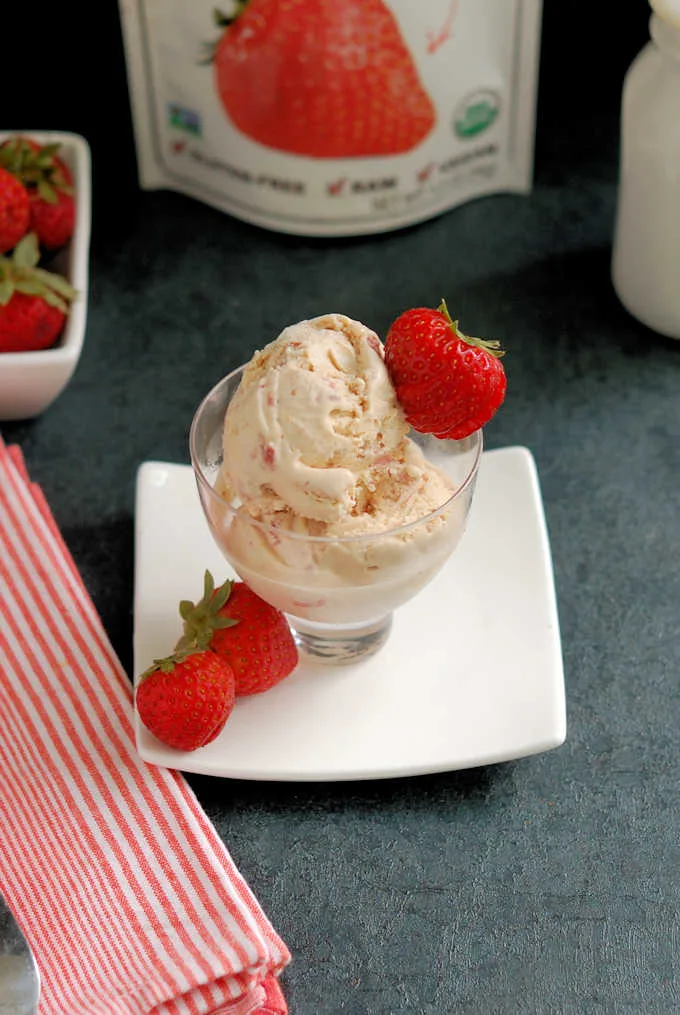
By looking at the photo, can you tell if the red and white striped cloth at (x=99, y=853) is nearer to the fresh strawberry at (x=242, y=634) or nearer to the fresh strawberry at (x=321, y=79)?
the fresh strawberry at (x=242, y=634)

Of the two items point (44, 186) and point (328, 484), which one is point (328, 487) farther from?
point (44, 186)

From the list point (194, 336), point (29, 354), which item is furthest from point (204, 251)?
point (29, 354)

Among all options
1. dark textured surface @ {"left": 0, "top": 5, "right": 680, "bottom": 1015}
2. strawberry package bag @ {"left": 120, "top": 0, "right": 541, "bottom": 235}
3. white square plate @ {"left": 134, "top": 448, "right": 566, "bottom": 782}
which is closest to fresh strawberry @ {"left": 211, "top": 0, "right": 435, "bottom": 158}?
strawberry package bag @ {"left": 120, "top": 0, "right": 541, "bottom": 235}

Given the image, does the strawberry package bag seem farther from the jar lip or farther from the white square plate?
the white square plate

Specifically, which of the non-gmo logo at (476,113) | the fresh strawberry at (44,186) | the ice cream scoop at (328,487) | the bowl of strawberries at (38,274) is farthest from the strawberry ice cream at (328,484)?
the non-gmo logo at (476,113)

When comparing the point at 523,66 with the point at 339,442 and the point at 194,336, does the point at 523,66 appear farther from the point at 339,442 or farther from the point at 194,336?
the point at 339,442

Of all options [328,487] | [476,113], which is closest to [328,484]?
[328,487]
